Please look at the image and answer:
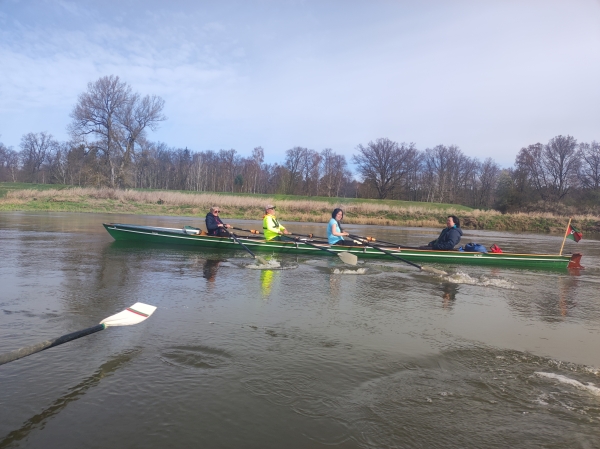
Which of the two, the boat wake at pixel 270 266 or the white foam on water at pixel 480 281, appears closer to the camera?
the white foam on water at pixel 480 281

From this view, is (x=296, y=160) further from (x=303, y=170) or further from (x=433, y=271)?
(x=433, y=271)

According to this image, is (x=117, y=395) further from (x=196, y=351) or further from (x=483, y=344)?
(x=483, y=344)

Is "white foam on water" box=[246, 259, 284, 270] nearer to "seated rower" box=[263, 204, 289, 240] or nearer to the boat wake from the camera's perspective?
the boat wake

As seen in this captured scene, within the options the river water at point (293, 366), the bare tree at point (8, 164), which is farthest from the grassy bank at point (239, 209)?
the bare tree at point (8, 164)

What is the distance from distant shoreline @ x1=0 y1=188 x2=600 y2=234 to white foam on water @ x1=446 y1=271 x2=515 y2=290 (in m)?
23.1

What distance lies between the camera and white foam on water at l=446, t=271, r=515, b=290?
991cm

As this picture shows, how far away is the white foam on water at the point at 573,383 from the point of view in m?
4.30

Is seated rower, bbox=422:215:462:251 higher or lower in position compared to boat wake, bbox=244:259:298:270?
higher

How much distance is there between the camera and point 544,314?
294 inches

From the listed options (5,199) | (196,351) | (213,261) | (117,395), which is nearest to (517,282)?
(213,261)

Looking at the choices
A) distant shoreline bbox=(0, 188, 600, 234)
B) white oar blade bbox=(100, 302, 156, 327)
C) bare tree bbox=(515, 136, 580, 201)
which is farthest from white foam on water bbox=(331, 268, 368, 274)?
bare tree bbox=(515, 136, 580, 201)

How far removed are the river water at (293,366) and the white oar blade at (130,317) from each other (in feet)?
0.88

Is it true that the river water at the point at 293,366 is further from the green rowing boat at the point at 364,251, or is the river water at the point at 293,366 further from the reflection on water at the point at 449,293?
the green rowing boat at the point at 364,251

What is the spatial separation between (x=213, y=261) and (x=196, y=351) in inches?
270
